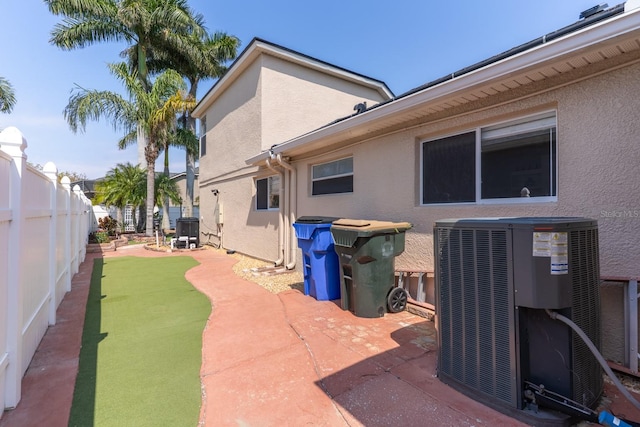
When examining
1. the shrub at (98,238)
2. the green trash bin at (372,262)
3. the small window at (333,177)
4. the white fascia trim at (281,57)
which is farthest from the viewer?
the shrub at (98,238)

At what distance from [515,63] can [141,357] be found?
513cm

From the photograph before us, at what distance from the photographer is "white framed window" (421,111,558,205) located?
3.56 metres

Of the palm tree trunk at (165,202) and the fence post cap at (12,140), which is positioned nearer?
the fence post cap at (12,140)

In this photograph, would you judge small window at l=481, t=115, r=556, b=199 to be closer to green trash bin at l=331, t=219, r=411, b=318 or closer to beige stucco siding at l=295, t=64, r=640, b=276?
beige stucco siding at l=295, t=64, r=640, b=276

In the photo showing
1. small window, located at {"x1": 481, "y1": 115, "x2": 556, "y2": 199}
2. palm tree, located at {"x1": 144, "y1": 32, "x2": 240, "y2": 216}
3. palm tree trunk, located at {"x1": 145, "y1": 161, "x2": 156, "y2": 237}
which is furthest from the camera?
palm tree, located at {"x1": 144, "y1": 32, "x2": 240, "y2": 216}

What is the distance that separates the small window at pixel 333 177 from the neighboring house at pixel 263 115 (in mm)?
1771

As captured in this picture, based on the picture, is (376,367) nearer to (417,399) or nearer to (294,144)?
(417,399)

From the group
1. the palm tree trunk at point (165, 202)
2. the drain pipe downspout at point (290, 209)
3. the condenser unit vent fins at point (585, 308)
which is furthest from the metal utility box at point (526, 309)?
the palm tree trunk at point (165, 202)

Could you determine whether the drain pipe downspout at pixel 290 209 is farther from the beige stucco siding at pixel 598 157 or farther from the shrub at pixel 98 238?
the shrub at pixel 98 238

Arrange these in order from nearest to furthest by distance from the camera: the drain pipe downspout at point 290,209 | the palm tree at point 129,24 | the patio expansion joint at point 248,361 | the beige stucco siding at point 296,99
A: the patio expansion joint at point 248,361, the drain pipe downspout at point 290,209, the beige stucco siding at point 296,99, the palm tree at point 129,24

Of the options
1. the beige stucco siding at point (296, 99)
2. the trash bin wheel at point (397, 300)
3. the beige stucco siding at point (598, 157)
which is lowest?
the trash bin wheel at point (397, 300)

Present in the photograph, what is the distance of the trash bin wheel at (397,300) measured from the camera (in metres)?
4.56

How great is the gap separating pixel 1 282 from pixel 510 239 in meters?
3.91

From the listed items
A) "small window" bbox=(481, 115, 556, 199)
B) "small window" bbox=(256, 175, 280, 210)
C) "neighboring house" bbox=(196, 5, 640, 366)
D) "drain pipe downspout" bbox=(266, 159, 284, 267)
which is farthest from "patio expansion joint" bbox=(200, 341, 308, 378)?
"small window" bbox=(256, 175, 280, 210)
